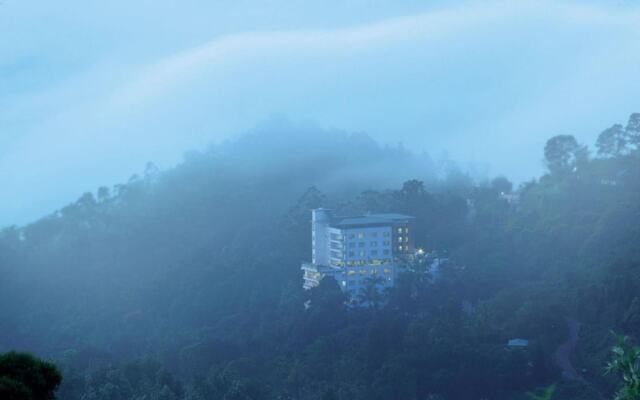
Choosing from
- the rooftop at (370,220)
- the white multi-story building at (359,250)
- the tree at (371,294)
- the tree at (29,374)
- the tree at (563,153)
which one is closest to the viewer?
the tree at (29,374)

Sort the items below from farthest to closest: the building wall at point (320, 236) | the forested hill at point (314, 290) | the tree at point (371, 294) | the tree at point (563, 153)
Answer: the tree at point (563, 153) → the building wall at point (320, 236) → the tree at point (371, 294) → the forested hill at point (314, 290)

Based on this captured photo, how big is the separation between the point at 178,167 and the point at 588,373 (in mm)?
21907

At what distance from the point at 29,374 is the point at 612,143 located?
2394cm

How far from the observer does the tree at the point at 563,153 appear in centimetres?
2814

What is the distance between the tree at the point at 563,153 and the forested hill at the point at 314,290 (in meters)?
0.06

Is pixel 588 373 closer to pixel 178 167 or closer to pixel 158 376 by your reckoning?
pixel 158 376

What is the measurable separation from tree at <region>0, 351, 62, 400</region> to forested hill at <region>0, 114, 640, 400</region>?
25.5 feet

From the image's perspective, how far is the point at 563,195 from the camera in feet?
86.6

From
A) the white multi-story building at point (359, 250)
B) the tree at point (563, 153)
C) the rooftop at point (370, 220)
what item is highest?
the tree at point (563, 153)

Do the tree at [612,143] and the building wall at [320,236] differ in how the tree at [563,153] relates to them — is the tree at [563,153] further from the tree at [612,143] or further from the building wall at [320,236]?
the building wall at [320,236]

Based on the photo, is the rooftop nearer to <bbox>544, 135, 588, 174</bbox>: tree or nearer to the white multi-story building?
the white multi-story building

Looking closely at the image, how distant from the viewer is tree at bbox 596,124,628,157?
28.0 meters

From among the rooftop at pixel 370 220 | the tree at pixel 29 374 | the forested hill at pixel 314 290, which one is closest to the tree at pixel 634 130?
the forested hill at pixel 314 290

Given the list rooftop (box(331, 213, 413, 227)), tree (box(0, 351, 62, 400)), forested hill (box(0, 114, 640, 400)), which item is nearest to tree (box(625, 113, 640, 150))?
forested hill (box(0, 114, 640, 400))
